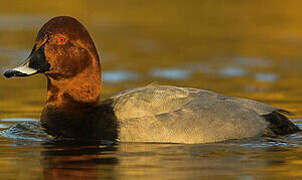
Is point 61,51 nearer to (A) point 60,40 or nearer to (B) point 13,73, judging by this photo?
(A) point 60,40

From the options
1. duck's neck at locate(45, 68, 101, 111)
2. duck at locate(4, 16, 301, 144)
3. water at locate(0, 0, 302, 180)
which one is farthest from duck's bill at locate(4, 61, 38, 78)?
water at locate(0, 0, 302, 180)

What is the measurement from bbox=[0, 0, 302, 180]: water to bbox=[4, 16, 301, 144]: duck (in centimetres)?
15

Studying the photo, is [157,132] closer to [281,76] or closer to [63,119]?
[63,119]

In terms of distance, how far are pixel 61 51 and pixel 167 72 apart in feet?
16.6

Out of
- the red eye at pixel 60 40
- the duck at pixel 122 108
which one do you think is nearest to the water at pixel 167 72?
the duck at pixel 122 108

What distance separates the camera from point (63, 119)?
8344 millimetres

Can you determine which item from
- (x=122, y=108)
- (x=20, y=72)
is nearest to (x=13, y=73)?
(x=20, y=72)

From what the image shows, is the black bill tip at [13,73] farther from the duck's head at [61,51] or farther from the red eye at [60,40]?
the red eye at [60,40]

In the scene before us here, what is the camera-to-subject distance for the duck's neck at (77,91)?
849 centimetres

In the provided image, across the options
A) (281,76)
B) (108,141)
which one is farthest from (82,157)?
(281,76)

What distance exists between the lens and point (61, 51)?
8.41 m

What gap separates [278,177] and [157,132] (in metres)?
1.77

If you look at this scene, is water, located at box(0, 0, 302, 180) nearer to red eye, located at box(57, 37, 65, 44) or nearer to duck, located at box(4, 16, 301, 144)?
duck, located at box(4, 16, 301, 144)

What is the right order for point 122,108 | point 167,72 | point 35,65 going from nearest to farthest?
point 122,108, point 35,65, point 167,72
